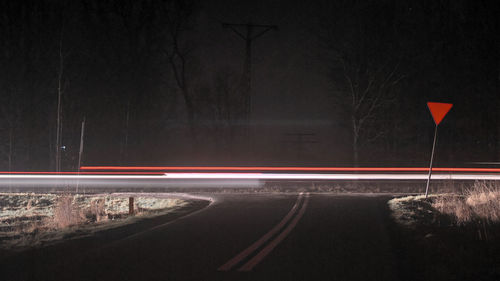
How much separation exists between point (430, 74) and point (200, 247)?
131ft

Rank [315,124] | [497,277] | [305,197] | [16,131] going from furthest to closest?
[315,124], [16,131], [305,197], [497,277]

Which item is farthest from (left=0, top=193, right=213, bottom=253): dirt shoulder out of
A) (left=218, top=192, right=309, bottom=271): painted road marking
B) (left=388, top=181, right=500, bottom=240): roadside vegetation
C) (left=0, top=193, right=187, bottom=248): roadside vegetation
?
(left=388, top=181, right=500, bottom=240): roadside vegetation

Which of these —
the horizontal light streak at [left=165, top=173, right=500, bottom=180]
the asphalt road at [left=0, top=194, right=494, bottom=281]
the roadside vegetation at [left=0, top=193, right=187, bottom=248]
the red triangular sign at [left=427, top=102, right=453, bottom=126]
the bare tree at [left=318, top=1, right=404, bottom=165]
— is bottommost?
the asphalt road at [left=0, top=194, right=494, bottom=281]

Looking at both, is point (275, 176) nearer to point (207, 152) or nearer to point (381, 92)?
point (381, 92)

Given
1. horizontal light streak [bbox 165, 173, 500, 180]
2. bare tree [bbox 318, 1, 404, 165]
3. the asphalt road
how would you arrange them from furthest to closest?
1. bare tree [bbox 318, 1, 404, 165]
2. horizontal light streak [bbox 165, 173, 500, 180]
3. the asphalt road

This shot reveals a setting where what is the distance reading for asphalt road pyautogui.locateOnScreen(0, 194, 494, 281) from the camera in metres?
6.33

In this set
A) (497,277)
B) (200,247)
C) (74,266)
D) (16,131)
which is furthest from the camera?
(16,131)

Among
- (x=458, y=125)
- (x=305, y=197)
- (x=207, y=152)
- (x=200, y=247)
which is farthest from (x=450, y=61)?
(x=200, y=247)

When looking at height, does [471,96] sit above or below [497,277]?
above

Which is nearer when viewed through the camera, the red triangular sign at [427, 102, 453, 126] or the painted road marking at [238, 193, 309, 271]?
the painted road marking at [238, 193, 309, 271]

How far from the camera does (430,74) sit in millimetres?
43219

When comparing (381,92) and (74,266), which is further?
(381,92)

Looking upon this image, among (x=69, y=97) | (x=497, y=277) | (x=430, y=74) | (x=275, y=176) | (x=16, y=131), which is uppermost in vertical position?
(x=430, y=74)

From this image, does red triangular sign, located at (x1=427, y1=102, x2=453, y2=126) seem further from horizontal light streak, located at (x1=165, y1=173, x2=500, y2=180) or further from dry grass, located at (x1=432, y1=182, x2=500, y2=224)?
horizontal light streak, located at (x1=165, y1=173, x2=500, y2=180)
